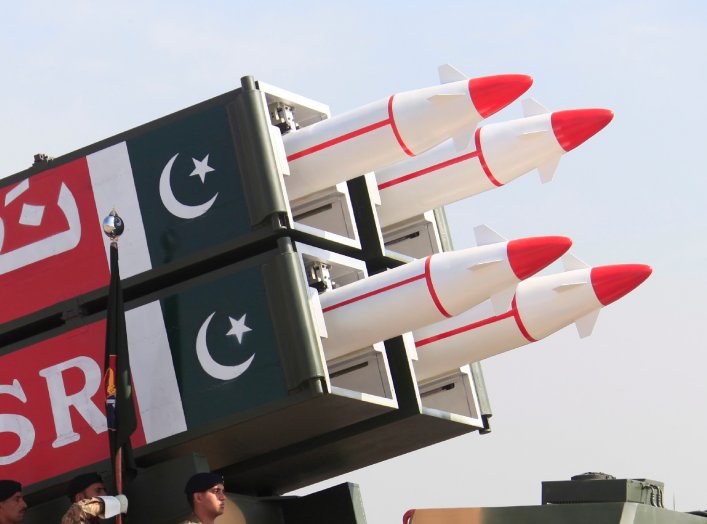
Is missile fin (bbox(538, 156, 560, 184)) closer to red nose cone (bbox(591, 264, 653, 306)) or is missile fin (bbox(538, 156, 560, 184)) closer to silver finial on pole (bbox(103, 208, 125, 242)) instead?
Answer: red nose cone (bbox(591, 264, 653, 306))

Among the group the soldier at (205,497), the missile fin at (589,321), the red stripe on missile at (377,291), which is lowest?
the soldier at (205,497)

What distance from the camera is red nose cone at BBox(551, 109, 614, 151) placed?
12.4 meters

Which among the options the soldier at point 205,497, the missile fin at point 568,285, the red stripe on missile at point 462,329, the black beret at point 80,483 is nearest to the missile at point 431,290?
the missile fin at point 568,285

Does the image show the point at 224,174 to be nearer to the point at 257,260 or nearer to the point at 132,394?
the point at 257,260

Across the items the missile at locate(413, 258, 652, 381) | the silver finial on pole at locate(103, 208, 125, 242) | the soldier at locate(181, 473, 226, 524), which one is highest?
the silver finial on pole at locate(103, 208, 125, 242)

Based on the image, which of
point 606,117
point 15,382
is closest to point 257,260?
point 15,382

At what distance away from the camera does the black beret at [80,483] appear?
10.9 metres

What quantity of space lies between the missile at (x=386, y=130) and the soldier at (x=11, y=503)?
9.45ft

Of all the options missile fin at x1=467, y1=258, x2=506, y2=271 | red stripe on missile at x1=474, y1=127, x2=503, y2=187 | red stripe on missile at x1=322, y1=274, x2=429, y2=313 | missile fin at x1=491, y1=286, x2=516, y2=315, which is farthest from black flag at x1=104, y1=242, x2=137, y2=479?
red stripe on missile at x1=474, y1=127, x2=503, y2=187

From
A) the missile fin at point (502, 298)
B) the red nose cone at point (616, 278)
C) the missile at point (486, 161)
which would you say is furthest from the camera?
the missile at point (486, 161)

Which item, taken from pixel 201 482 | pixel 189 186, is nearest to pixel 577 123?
pixel 189 186

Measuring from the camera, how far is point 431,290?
11406mm

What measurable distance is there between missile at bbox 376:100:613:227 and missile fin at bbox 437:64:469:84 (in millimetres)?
546

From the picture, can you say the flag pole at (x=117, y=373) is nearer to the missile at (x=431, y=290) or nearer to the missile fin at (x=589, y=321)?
the missile at (x=431, y=290)
